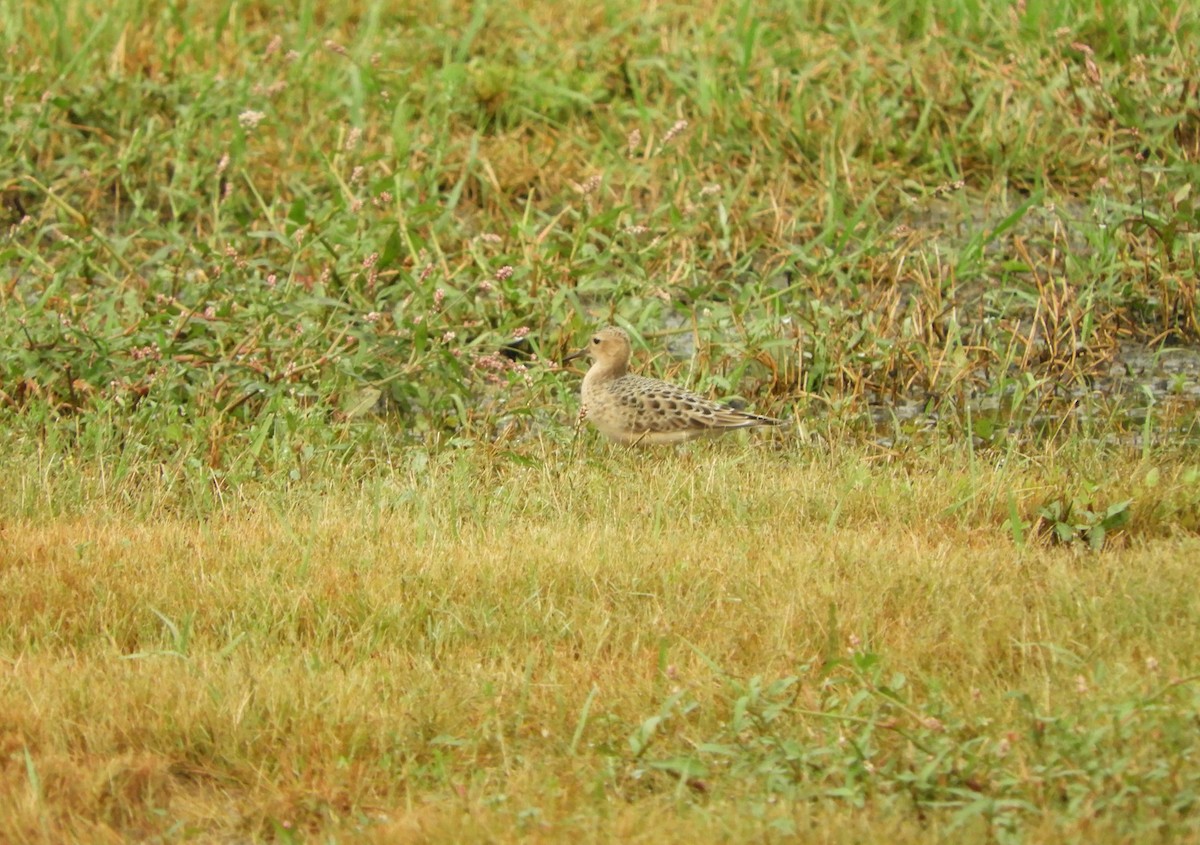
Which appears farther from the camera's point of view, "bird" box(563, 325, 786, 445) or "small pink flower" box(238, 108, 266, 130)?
"small pink flower" box(238, 108, 266, 130)

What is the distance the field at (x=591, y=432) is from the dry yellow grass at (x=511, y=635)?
18mm

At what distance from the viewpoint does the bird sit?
22.7 ft

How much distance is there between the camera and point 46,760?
4.43 meters

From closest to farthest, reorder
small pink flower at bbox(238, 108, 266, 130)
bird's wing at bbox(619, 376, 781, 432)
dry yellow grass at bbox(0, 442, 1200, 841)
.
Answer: dry yellow grass at bbox(0, 442, 1200, 841)
bird's wing at bbox(619, 376, 781, 432)
small pink flower at bbox(238, 108, 266, 130)

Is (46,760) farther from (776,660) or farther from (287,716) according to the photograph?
(776,660)

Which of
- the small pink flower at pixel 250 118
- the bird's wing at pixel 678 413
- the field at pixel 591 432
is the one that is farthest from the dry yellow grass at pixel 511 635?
the small pink flower at pixel 250 118

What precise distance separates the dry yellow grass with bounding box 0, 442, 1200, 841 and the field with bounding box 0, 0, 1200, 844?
0.02m

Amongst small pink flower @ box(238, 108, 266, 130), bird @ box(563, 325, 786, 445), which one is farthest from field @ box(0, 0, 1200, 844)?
bird @ box(563, 325, 786, 445)

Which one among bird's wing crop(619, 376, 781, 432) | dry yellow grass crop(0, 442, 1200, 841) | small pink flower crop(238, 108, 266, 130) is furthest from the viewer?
small pink flower crop(238, 108, 266, 130)

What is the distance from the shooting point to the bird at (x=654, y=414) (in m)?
6.93

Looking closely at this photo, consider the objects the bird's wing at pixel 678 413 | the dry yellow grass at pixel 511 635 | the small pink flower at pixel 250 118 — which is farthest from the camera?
the small pink flower at pixel 250 118

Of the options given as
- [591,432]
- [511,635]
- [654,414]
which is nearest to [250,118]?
[591,432]

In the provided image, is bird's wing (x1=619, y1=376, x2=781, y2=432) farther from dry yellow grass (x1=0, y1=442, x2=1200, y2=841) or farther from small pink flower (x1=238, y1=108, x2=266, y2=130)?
small pink flower (x1=238, y1=108, x2=266, y2=130)

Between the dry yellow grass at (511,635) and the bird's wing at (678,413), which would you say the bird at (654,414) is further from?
the dry yellow grass at (511,635)
